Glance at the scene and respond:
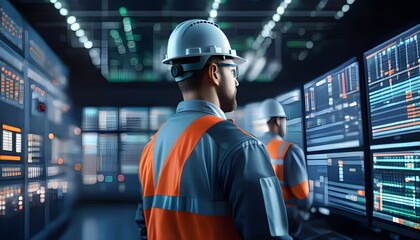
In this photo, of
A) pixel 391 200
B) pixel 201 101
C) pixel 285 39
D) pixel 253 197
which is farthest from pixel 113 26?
pixel 253 197

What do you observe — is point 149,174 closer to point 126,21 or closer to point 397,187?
point 397,187

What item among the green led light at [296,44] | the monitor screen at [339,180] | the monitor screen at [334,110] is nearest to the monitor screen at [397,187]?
the monitor screen at [339,180]

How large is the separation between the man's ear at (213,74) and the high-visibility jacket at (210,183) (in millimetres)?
72

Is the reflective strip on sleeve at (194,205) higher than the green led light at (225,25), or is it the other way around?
the green led light at (225,25)

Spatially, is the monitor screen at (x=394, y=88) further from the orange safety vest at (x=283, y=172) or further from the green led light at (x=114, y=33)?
the green led light at (x=114, y=33)

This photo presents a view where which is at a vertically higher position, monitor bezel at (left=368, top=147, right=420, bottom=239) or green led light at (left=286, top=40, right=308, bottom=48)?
green led light at (left=286, top=40, right=308, bottom=48)

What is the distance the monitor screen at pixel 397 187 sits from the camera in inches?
85.2

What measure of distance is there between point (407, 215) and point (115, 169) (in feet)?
7.97

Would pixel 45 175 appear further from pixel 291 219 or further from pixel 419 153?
pixel 419 153

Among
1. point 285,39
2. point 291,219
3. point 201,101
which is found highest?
point 285,39

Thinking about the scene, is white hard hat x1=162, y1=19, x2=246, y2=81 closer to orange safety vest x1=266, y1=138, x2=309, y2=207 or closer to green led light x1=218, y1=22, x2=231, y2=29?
orange safety vest x1=266, y1=138, x2=309, y2=207

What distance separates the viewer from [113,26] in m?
3.88

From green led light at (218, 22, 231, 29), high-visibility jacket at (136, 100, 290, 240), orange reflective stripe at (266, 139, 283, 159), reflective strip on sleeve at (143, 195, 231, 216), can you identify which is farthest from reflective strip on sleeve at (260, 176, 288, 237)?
green led light at (218, 22, 231, 29)

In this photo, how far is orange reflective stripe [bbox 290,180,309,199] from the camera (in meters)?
3.30
